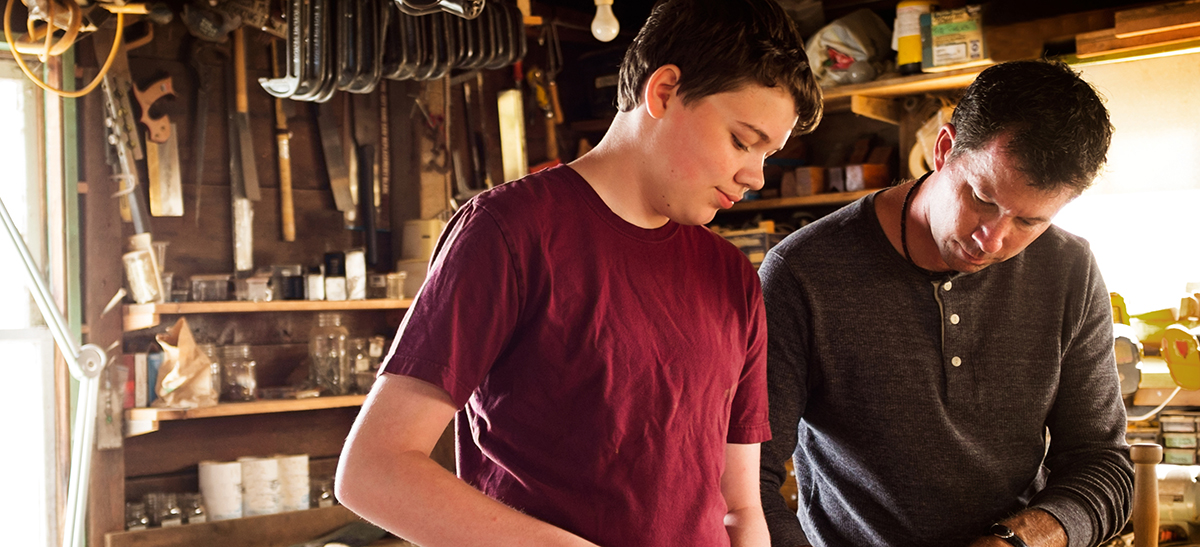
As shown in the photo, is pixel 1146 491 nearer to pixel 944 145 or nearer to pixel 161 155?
pixel 944 145

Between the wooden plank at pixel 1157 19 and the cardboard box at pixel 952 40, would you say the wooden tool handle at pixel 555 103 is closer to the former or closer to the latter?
the cardboard box at pixel 952 40

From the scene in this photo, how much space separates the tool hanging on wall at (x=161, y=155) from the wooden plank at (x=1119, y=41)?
2397 millimetres

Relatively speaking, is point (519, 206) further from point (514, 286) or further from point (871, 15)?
point (871, 15)

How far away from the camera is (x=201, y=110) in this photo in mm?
2742

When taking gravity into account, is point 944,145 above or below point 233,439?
above

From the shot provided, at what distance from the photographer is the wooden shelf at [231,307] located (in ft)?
8.22

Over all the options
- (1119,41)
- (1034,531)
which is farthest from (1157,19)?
(1034,531)

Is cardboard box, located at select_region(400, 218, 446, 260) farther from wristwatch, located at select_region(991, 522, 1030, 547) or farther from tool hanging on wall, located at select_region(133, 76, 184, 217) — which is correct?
wristwatch, located at select_region(991, 522, 1030, 547)

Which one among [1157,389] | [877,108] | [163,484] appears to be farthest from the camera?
[877,108]

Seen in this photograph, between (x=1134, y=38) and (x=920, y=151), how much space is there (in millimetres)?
660

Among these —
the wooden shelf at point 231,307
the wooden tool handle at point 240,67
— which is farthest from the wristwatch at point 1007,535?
the wooden tool handle at point 240,67

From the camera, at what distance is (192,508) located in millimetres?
2643

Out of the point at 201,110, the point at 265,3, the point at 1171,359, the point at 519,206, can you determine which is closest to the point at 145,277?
the point at 201,110

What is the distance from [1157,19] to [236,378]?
253 cm
